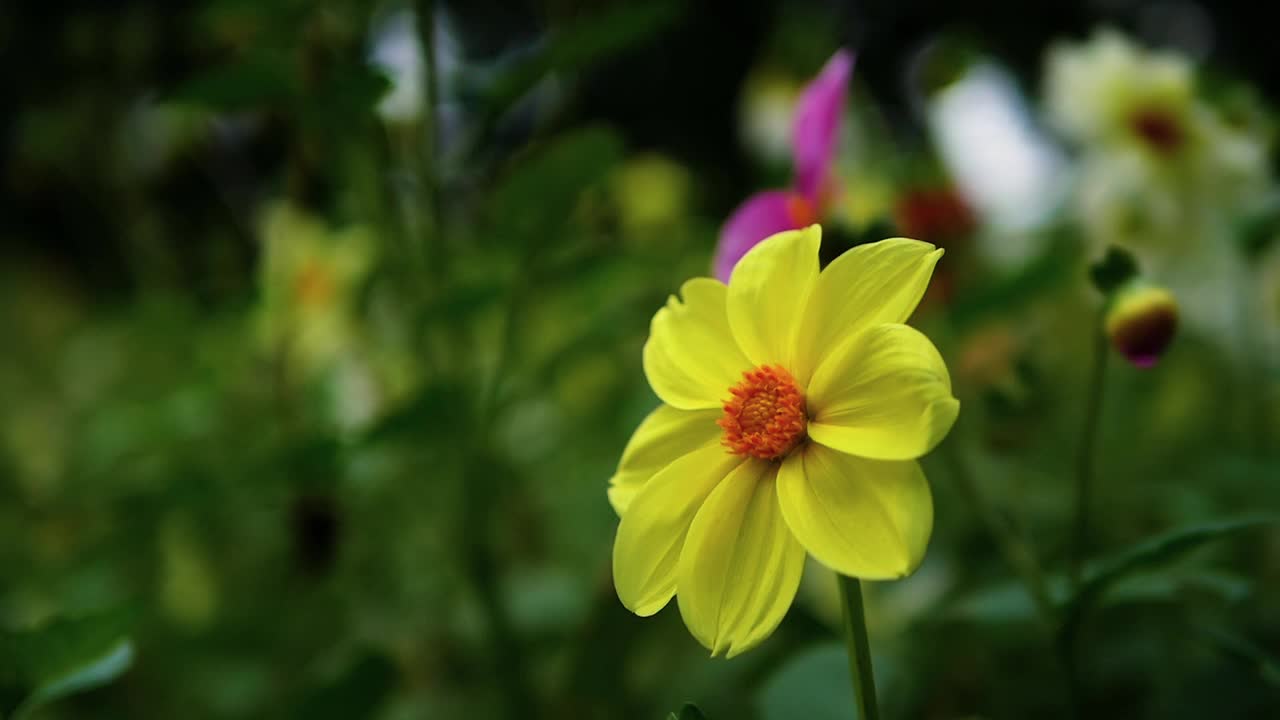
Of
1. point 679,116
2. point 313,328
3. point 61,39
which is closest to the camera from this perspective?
point 313,328

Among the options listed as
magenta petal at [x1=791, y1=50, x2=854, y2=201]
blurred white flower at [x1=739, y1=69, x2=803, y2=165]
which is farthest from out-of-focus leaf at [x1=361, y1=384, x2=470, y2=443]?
blurred white flower at [x1=739, y1=69, x2=803, y2=165]

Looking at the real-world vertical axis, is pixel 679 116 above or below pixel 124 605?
above

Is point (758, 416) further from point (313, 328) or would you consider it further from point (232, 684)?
point (313, 328)

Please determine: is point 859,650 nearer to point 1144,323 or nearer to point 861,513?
point 861,513

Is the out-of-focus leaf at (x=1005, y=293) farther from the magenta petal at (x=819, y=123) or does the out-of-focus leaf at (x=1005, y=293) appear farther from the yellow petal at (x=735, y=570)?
the yellow petal at (x=735, y=570)

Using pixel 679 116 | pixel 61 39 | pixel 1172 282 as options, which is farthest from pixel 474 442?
pixel 679 116

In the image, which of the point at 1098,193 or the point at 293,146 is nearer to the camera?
the point at 1098,193

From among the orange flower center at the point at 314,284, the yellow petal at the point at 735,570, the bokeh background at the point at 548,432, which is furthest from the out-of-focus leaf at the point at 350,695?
the orange flower center at the point at 314,284
